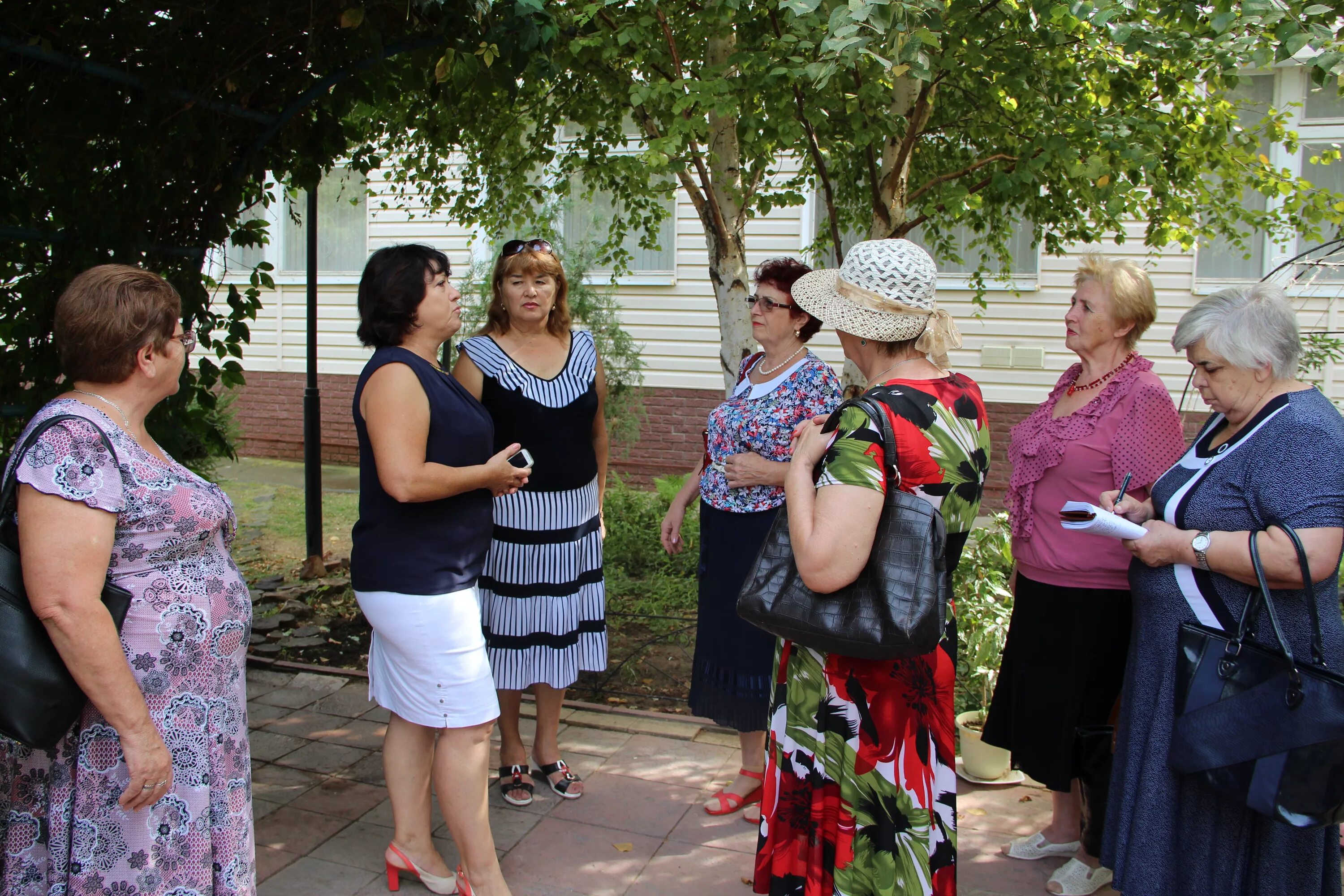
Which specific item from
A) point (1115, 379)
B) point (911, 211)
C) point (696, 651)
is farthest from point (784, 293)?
point (911, 211)

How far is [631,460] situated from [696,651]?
274 inches

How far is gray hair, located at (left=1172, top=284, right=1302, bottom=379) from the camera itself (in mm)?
2447

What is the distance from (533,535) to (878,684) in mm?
1513

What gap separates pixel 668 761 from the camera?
400 centimetres

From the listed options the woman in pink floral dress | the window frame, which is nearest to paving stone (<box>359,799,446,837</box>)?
the woman in pink floral dress

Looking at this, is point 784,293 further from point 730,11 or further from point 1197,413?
point 1197,413

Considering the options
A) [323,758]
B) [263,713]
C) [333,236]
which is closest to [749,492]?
[323,758]

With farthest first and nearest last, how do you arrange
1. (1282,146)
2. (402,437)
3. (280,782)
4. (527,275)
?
(1282,146)
(280,782)
(527,275)
(402,437)

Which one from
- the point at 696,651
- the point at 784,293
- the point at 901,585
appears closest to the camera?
the point at 901,585

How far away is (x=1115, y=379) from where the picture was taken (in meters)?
3.00

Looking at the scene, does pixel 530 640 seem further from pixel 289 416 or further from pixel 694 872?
pixel 289 416

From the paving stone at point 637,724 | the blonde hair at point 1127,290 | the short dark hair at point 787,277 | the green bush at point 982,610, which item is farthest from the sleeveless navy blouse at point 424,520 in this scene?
the green bush at point 982,610

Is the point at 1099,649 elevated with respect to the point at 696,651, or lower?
elevated

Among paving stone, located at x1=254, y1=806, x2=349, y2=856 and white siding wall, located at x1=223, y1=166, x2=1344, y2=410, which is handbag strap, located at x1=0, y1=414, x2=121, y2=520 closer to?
paving stone, located at x1=254, y1=806, x2=349, y2=856
